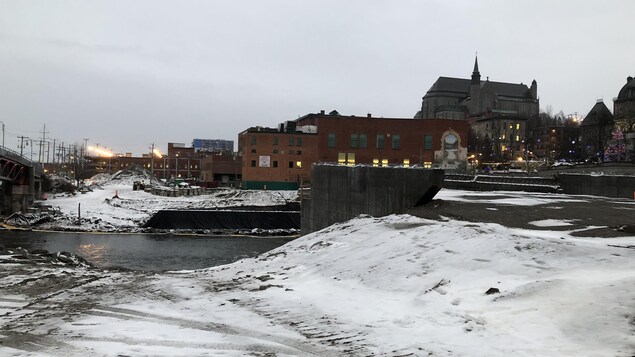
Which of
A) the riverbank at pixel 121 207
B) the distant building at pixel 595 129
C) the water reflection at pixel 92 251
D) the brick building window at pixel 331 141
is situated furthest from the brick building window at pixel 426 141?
the distant building at pixel 595 129

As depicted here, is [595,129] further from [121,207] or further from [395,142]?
[121,207]

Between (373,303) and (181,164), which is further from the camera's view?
(181,164)

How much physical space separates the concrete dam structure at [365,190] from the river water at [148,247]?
875 cm

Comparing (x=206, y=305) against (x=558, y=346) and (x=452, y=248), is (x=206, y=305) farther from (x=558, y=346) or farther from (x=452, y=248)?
(x=558, y=346)

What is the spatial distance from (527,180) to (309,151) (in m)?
50.3

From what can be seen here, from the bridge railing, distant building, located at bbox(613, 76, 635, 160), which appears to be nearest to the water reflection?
the bridge railing

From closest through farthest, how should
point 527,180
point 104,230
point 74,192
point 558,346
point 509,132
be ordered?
point 558,346, point 527,180, point 104,230, point 74,192, point 509,132

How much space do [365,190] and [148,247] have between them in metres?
23.1

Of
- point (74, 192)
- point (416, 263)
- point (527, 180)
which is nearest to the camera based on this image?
point (416, 263)

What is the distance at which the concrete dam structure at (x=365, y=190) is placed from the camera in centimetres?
1734

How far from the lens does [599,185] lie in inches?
942

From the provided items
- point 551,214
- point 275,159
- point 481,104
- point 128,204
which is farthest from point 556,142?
point 551,214

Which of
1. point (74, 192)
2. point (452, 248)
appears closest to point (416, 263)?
point (452, 248)

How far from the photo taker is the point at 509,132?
6043 inches
